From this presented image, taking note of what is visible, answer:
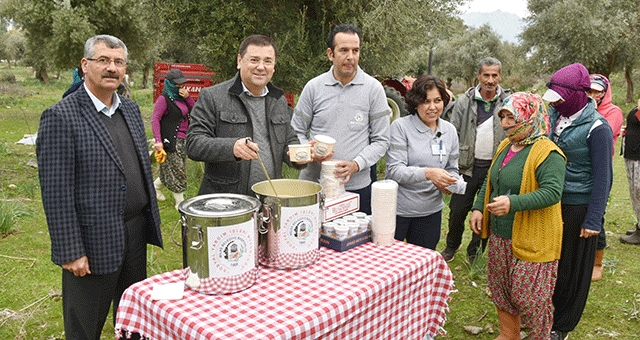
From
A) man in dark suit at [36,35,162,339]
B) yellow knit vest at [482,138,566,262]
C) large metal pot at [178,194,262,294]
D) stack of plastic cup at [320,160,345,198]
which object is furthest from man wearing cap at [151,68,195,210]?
yellow knit vest at [482,138,566,262]

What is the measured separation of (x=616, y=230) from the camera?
18.7ft

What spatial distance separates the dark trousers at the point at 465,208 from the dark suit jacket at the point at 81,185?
3174 millimetres

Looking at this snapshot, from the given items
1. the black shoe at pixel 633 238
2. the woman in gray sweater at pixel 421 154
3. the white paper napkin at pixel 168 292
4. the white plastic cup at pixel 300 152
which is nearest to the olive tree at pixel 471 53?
the black shoe at pixel 633 238

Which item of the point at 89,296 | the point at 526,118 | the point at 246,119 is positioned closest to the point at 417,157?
the point at 526,118

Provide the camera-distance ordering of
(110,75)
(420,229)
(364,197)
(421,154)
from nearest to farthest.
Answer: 1. (110,75)
2. (421,154)
3. (420,229)
4. (364,197)

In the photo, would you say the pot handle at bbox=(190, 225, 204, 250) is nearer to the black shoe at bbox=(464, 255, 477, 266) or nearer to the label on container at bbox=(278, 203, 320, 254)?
the label on container at bbox=(278, 203, 320, 254)

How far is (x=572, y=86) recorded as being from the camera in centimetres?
269

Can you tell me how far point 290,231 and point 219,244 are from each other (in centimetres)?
37

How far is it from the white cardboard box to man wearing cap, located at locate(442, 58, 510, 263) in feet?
6.88

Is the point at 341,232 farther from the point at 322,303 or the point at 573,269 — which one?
the point at 573,269

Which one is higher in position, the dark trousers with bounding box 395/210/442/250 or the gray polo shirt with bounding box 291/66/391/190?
the gray polo shirt with bounding box 291/66/391/190

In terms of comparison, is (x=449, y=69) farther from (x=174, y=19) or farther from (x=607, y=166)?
(x=607, y=166)

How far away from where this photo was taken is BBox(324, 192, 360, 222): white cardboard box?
229 centimetres

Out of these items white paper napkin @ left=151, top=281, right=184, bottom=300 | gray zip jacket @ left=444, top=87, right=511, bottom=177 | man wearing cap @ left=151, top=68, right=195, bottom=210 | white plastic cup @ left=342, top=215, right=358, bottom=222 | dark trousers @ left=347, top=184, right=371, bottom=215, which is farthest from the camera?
man wearing cap @ left=151, top=68, right=195, bottom=210
